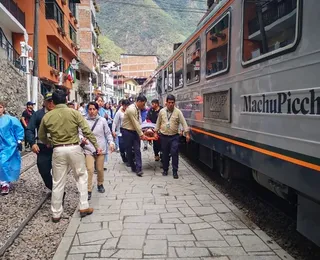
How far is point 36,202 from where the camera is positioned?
5.36 meters

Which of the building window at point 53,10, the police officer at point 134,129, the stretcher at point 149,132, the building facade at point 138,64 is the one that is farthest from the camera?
the building facade at point 138,64

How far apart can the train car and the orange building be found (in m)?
14.7

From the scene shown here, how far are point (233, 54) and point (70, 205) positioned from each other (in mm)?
3375

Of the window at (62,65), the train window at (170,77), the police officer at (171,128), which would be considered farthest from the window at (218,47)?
the window at (62,65)

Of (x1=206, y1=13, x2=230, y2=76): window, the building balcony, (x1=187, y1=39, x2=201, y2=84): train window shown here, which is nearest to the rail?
(x1=206, y1=13, x2=230, y2=76): window

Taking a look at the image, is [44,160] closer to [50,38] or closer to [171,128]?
[171,128]

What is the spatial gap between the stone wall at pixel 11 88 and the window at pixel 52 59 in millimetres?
6327

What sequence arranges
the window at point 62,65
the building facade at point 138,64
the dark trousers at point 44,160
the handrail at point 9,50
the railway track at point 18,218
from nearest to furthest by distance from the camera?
1. the railway track at point 18,218
2. the dark trousers at point 44,160
3. the handrail at point 9,50
4. the window at point 62,65
5. the building facade at point 138,64

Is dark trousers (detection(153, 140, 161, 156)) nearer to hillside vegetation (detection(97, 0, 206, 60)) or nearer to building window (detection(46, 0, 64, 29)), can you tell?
building window (detection(46, 0, 64, 29))

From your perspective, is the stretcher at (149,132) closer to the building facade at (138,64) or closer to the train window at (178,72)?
the train window at (178,72)

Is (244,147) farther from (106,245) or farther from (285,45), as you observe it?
(106,245)

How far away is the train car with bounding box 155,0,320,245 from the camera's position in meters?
2.71

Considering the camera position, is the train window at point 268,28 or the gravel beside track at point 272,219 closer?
the train window at point 268,28

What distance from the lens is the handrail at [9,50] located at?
1484 cm
